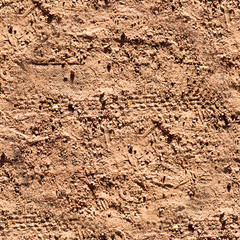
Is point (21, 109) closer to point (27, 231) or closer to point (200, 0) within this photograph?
point (27, 231)

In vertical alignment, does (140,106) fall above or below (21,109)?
above

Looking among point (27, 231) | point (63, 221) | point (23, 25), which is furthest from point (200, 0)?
point (27, 231)

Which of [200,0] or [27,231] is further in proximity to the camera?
[200,0]

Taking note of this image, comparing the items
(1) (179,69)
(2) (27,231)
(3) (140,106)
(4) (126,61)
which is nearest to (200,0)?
(1) (179,69)

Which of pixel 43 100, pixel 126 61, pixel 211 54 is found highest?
pixel 211 54

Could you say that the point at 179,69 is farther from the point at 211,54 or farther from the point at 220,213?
the point at 220,213

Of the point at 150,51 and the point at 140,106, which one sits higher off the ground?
the point at 150,51
